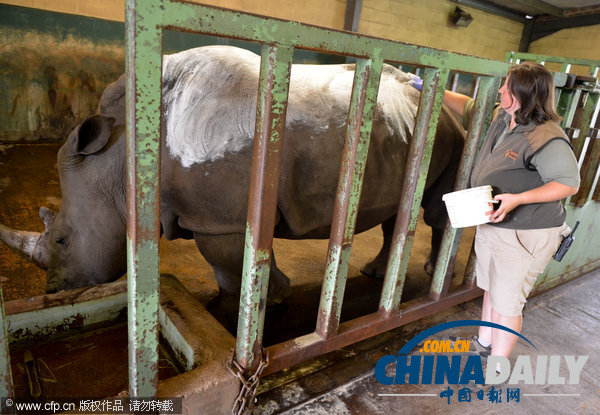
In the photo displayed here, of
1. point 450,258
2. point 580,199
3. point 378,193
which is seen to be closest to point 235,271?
point 378,193

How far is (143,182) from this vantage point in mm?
1220

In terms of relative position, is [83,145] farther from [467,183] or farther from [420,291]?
[420,291]

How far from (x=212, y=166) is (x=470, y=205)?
4.08 feet

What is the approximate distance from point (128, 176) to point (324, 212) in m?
1.33

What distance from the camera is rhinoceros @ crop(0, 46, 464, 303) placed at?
2.05 m

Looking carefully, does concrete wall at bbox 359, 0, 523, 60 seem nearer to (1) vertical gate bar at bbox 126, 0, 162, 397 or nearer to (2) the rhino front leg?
(2) the rhino front leg

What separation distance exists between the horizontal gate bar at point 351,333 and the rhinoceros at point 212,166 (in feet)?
1.91

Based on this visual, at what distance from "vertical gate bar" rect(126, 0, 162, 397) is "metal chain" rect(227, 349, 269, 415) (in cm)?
33

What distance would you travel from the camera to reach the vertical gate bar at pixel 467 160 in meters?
2.28

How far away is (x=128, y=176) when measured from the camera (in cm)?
122

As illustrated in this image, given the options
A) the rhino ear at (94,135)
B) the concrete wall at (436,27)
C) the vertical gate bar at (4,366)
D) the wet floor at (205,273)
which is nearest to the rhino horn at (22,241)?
the wet floor at (205,273)

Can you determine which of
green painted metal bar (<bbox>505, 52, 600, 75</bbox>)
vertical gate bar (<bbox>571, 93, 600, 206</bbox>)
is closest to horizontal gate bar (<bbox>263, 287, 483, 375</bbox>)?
vertical gate bar (<bbox>571, 93, 600, 206</bbox>)

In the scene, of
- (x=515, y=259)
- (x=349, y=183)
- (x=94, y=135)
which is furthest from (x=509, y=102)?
(x=94, y=135)

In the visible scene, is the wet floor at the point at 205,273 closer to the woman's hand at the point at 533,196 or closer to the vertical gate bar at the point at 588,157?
the vertical gate bar at the point at 588,157
